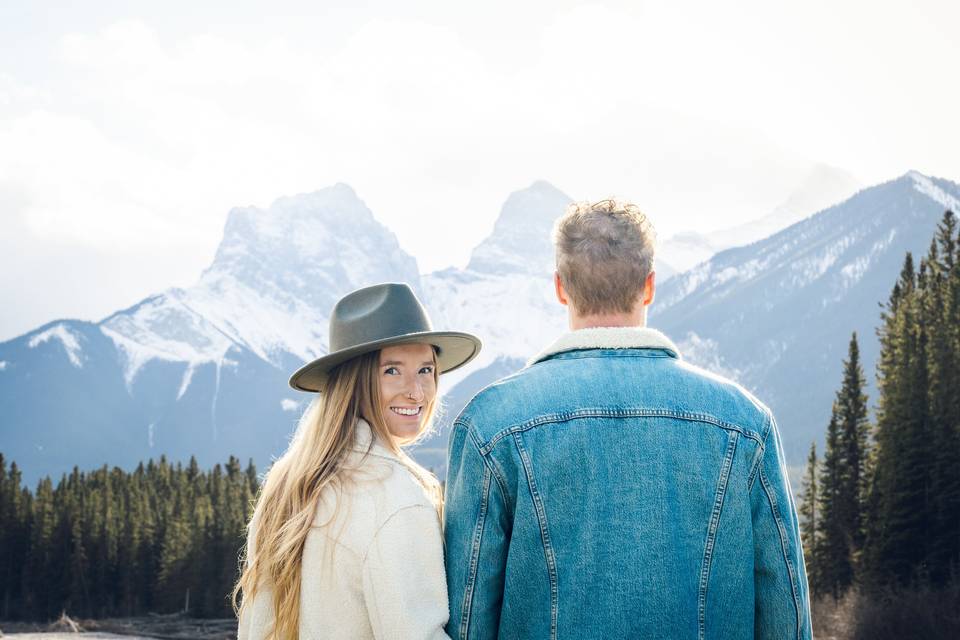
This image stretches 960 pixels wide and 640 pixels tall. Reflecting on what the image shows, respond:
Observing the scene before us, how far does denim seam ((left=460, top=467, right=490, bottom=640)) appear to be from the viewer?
12.7 feet

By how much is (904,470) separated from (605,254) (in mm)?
46813

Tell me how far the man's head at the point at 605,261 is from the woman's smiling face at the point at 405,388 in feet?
3.90

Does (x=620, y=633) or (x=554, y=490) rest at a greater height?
(x=554, y=490)

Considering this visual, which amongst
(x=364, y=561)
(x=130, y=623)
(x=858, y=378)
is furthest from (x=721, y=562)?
(x=130, y=623)

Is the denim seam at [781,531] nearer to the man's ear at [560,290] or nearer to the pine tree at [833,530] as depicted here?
the man's ear at [560,290]

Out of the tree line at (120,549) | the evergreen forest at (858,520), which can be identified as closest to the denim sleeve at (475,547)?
the evergreen forest at (858,520)

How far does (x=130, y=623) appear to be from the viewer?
257 feet

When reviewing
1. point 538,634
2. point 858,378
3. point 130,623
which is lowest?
point 130,623

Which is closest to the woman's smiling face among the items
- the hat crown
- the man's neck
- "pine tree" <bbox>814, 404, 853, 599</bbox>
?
the hat crown

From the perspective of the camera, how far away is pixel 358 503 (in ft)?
14.0

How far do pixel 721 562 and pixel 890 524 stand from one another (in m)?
46.1

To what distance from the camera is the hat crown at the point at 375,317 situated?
4816 mm

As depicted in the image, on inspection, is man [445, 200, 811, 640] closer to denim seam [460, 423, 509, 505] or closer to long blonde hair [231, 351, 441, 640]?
denim seam [460, 423, 509, 505]

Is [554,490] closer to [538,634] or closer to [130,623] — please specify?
[538,634]
